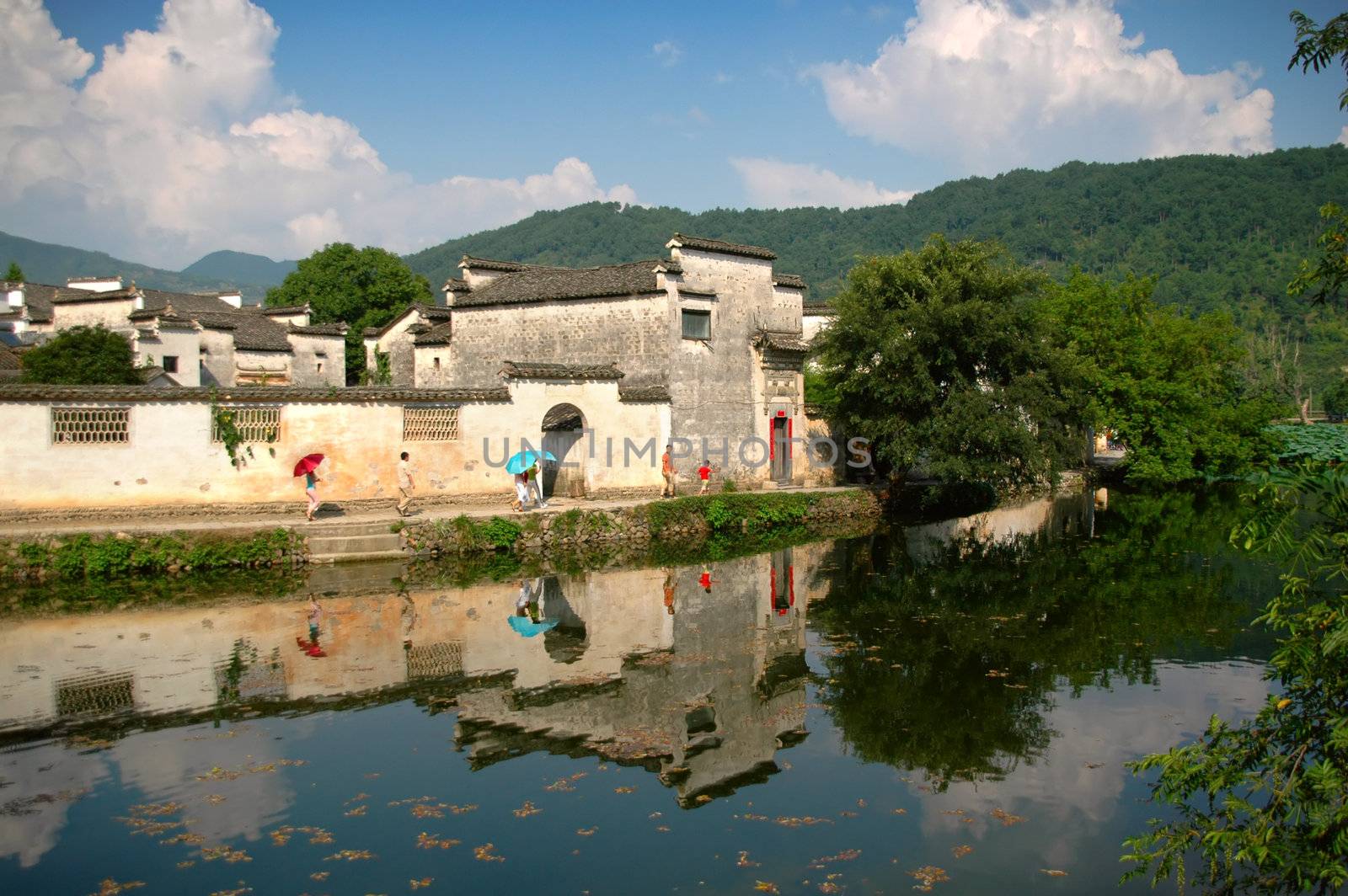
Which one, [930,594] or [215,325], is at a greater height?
[215,325]

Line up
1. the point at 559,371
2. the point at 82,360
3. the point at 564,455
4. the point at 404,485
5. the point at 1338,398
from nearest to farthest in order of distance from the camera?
the point at 404,485 → the point at 559,371 → the point at 564,455 → the point at 82,360 → the point at 1338,398

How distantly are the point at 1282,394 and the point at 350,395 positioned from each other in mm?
→ 62881

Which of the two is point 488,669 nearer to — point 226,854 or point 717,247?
point 226,854

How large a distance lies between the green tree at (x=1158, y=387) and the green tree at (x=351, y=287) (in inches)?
1328

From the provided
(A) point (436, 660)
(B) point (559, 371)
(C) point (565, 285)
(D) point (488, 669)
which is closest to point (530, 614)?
(A) point (436, 660)

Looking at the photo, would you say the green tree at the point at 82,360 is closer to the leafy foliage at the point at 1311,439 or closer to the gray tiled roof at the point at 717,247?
the gray tiled roof at the point at 717,247

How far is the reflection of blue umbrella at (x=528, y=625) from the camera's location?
13789 millimetres

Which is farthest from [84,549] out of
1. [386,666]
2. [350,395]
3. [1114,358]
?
[1114,358]

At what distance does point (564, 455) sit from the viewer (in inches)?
1017

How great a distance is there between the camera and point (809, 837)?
7500mm

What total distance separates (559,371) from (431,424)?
3.52 metres

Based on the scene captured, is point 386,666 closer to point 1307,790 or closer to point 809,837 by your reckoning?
point 809,837

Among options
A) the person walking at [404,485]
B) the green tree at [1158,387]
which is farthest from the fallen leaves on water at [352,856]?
the green tree at [1158,387]

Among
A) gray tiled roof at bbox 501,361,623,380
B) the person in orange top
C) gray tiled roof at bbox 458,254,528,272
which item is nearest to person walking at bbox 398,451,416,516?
gray tiled roof at bbox 501,361,623,380
